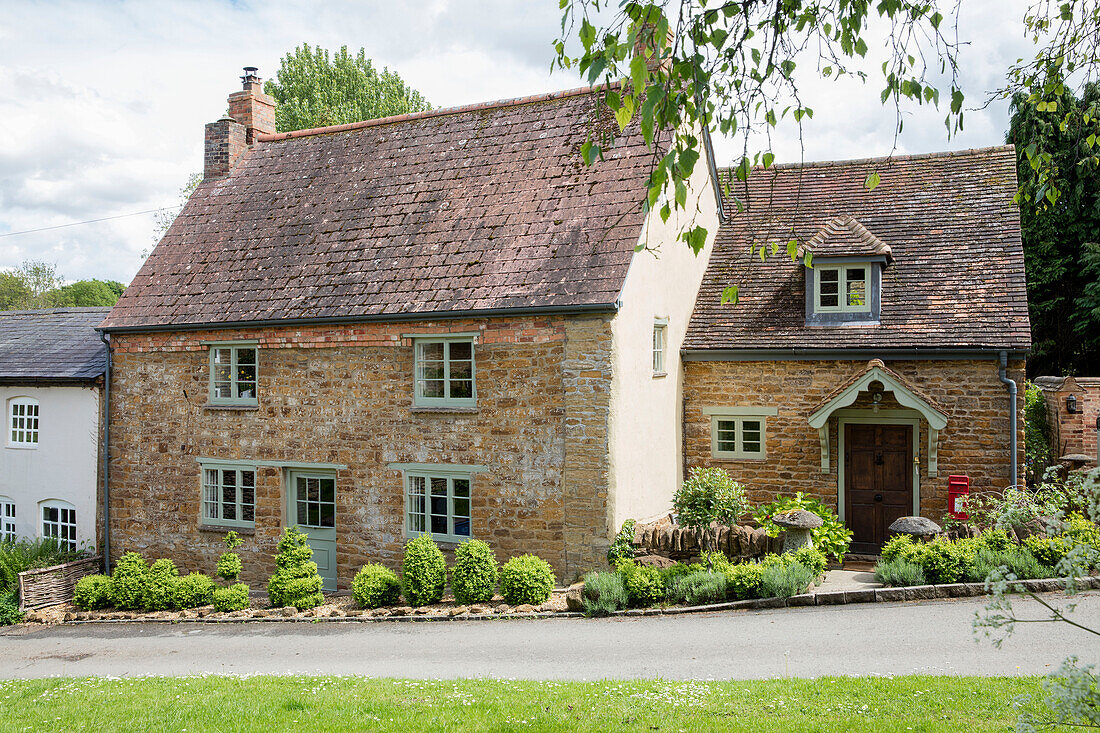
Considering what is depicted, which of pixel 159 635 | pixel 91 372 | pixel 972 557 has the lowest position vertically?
pixel 159 635

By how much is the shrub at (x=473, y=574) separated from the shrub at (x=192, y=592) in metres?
5.43

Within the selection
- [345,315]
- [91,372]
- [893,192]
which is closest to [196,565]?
[91,372]

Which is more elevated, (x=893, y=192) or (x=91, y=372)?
(x=893, y=192)

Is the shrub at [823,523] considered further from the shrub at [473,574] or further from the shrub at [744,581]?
the shrub at [473,574]

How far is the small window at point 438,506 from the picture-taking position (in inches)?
576

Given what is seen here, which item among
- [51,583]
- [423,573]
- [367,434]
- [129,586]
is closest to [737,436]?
[423,573]

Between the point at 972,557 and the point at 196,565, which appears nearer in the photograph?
the point at 972,557

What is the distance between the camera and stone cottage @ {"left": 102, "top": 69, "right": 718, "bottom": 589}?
1370cm

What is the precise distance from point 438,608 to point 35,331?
15804mm

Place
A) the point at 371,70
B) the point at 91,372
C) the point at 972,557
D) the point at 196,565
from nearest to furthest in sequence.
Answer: the point at 972,557 → the point at 196,565 → the point at 91,372 → the point at 371,70

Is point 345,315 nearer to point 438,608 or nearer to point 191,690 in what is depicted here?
point 438,608

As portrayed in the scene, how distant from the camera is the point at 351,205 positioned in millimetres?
17719

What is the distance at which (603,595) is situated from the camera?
12031 millimetres

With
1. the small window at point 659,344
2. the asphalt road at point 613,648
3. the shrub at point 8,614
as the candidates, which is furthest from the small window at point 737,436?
the shrub at point 8,614
